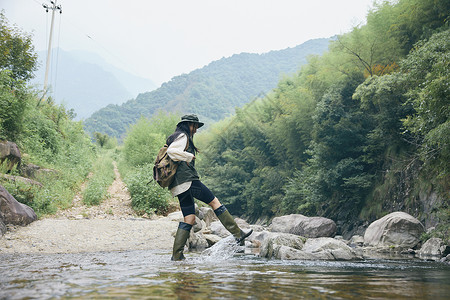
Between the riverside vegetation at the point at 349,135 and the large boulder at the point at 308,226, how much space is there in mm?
2803

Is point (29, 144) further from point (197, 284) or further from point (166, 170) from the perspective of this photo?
point (197, 284)

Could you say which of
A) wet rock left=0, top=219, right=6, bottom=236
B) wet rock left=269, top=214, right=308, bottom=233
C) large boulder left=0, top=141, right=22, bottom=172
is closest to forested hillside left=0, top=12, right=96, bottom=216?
large boulder left=0, top=141, right=22, bottom=172

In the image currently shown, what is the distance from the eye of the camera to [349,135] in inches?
668

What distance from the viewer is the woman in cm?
473

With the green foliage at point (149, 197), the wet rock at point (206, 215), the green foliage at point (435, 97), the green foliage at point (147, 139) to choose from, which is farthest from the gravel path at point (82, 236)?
the green foliage at point (147, 139)

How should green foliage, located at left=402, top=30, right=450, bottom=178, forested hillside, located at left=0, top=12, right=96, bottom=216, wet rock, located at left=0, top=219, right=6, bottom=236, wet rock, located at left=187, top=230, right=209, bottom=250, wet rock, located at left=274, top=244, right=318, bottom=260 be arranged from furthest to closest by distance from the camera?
forested hillside, located at left=0, top=12, right=96, bottom=216, green foliage, located at left=402, top=30, right=450, bottom=178, wet rock, located at left=187, top=230, right=209, bottom=250, wet rock, located at left=0, top=219, right=6, bottom=236, wet rock, located at left=274, top=244, right=318, bottom=260

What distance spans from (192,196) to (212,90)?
86.4 meters

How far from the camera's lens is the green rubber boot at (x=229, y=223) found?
5066 millimetres

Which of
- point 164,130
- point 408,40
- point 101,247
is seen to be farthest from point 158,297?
point 164,130

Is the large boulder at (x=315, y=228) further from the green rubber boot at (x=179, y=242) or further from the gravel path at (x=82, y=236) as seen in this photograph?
the green rubber boot at (x=179, y=242)

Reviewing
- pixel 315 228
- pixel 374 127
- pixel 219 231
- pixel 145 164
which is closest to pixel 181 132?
pixel 219 231

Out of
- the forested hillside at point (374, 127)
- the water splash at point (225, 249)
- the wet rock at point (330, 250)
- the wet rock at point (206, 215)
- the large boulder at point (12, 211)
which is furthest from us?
the wet rock at point (206, 215)

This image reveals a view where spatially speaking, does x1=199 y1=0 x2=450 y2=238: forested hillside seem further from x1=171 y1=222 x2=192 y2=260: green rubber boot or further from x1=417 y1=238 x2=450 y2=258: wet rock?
x1=171 y1=222 x2=192 y2=260: green rubber boot

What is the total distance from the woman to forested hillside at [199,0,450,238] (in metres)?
5.54
